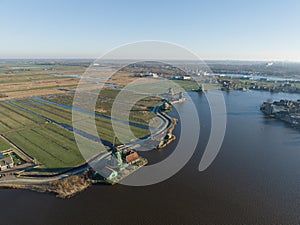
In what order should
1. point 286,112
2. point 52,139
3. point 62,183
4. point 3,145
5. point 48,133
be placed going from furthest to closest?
point 286,112, point 48,133, point 52,139, point 3,145, point 62,183

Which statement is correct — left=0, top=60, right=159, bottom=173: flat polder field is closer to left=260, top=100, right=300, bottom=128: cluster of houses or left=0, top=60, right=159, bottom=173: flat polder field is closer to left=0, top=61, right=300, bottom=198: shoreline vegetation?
left=0, top=61, right=300, bottom=198: shoreline vegetation

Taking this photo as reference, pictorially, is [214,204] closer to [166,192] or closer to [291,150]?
[166,192]

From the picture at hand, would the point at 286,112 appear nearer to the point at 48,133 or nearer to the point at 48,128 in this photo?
the point at 48,133

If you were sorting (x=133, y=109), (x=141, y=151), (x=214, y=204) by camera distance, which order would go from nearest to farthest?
(x=214, y=204) < (x=141, y=151) < (x=133, y=109)

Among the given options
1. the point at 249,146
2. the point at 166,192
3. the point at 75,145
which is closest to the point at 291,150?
the point at 249,146

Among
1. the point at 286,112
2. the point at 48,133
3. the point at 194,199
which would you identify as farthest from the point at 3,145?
the point at 286,112

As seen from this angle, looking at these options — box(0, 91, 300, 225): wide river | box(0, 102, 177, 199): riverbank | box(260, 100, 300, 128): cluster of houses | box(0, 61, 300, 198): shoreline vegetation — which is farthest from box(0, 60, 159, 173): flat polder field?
box(260, 100, 300, 128): cluster of houses

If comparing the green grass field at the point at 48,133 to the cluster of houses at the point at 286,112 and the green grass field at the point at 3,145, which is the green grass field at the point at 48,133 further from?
the cluster of houses at the point at 286,112
